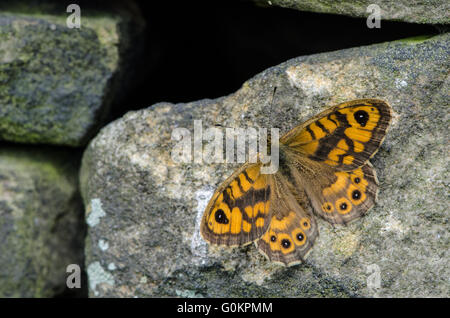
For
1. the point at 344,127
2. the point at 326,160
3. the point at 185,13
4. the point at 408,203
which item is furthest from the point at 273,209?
the point at 185,13

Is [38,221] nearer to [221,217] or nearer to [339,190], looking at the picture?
[221,217]

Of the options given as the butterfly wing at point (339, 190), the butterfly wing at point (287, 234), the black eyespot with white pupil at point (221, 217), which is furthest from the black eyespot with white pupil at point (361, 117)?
the black eyespot with white pupil at point (221, 217)

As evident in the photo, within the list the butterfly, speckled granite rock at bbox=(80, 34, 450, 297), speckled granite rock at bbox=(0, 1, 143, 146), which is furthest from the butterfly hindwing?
speckled granite rock at bbox=(0, 1, 143, 146)

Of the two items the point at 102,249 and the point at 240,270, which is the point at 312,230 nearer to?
the point at 240,270

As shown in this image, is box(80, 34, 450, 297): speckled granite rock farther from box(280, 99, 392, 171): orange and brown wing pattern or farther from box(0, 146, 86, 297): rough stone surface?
box(0, 146, 86, 297): rough stone surface

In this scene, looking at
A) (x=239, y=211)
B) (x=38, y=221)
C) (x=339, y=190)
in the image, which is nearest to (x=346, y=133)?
(x=339, y=190)

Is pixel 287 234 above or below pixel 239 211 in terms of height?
below

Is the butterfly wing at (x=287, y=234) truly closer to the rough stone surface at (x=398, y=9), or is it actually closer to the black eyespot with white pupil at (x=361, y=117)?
the black eyespot with white pupil at (x=361, y=117)
